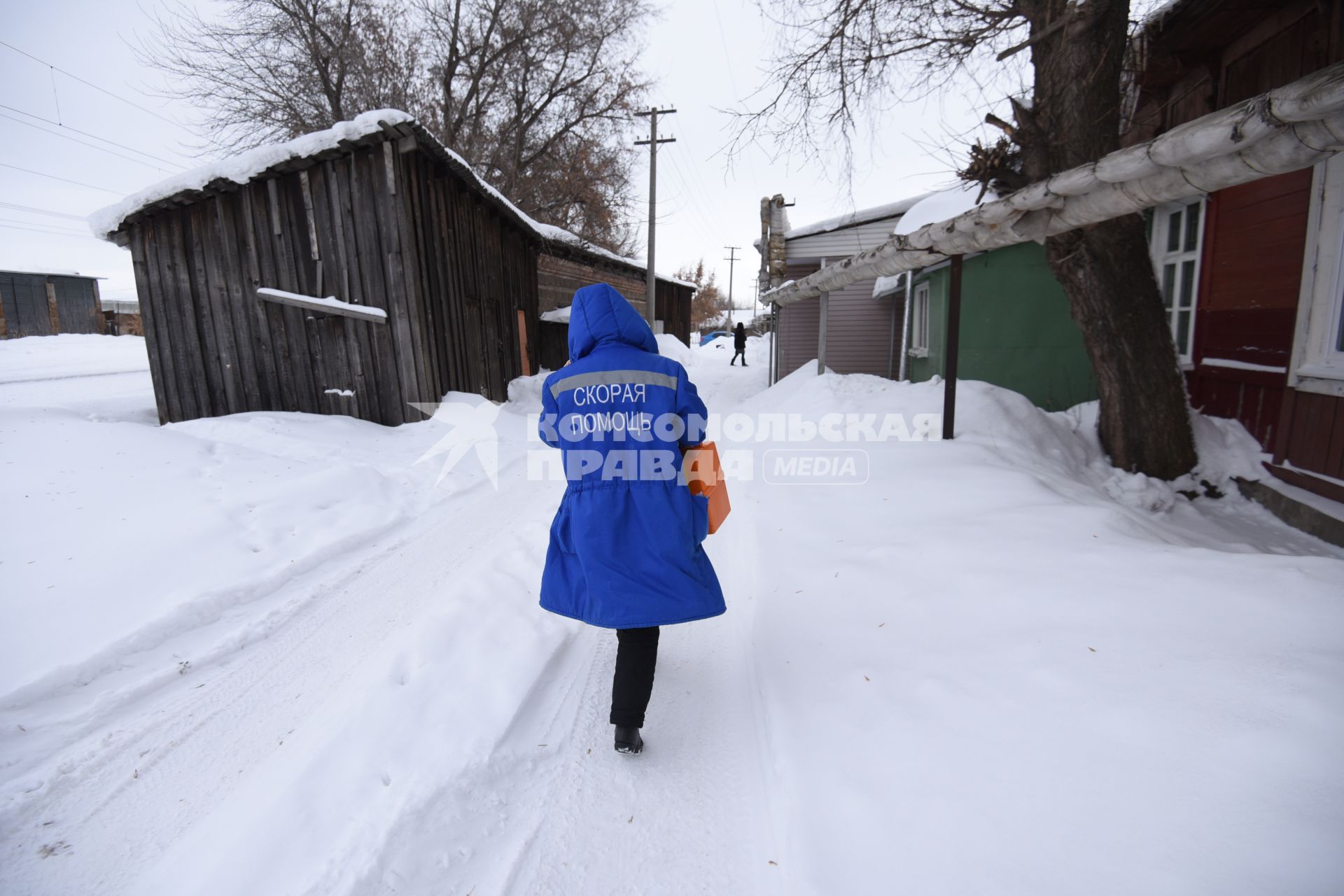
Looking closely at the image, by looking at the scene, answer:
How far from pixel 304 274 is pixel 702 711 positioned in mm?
8434

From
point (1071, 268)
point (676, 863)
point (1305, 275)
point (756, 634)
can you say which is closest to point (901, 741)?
point (676, 863)

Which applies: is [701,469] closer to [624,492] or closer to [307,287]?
[624,492]

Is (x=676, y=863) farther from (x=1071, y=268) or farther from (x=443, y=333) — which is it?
(x=443, y=333)

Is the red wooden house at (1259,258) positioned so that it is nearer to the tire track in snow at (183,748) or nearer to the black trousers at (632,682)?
the black trousers at (632,682)

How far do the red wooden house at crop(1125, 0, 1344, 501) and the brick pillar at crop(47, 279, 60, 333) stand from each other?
3920 cm

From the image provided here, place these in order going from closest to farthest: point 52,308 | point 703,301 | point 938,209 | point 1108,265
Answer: point 1108,265 < point 938,209 < point 52,308 < point 703,301

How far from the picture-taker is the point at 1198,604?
7.46 feet

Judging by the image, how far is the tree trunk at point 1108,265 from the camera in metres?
4.57

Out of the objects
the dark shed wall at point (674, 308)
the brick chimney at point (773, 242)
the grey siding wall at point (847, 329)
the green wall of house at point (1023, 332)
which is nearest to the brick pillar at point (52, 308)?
the dark shed wall at point (674, 308)

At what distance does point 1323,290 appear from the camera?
4309 mm

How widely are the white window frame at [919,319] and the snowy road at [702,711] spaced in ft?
24.4

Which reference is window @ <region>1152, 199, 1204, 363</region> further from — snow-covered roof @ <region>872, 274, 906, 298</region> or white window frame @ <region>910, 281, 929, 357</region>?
snow-covered roof @ <region>872, 274, 906, 298</region>

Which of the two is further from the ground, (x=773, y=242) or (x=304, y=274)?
(x=773, y=242)

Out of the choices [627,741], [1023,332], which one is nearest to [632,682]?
[627,741]
